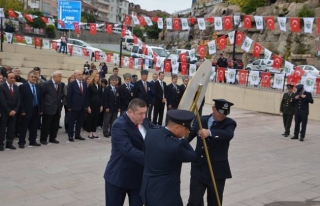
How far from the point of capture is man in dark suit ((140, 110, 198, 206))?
12.5 feet

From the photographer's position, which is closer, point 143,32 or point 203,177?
point 203,177

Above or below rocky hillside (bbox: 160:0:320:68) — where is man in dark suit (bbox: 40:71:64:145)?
below

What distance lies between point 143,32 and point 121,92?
200ft

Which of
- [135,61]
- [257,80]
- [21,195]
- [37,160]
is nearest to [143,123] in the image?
[21,195]

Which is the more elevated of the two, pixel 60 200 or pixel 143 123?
pixel 143 123

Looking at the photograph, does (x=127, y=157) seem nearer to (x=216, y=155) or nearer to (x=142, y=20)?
(x=216, y=155)

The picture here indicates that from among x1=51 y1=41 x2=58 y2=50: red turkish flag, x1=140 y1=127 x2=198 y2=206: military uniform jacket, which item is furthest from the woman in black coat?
x1=51 y1=41 x2=58 y2=50: red turkish flag

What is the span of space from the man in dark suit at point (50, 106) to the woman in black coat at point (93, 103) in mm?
971

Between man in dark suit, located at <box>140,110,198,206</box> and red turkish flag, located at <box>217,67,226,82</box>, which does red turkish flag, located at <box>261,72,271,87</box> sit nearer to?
red turkish flag, located at <box>217,67,226,82</box>

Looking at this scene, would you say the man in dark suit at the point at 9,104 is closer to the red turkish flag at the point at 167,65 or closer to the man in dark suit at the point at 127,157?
the man in dark suit at the point at 127,157

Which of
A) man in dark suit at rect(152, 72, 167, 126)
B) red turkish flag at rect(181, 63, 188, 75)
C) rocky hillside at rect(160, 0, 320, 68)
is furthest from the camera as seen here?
rocky hillside at rect(160, 0, 320, 68)

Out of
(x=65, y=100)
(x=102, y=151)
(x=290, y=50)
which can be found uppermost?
(x=290, y=50)

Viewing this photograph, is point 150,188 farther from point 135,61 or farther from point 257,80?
point 135,61

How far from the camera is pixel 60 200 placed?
6.46m
